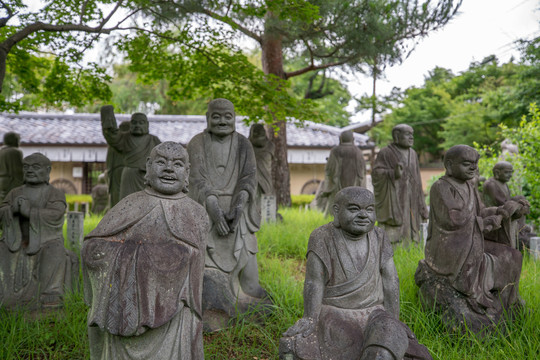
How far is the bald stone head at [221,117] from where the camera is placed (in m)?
4.64

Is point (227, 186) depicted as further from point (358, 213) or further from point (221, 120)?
point (358, 213)

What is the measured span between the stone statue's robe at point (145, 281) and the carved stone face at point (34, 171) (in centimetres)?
252

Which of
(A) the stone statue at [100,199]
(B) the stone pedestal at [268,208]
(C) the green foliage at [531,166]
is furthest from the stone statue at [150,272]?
(A) the stone statue at [100,199]

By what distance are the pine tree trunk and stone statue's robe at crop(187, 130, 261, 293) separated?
5585mm

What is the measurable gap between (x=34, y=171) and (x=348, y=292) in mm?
3546

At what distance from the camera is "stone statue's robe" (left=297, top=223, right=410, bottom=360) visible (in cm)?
285

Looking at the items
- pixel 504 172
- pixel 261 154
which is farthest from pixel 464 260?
pixel 261 154

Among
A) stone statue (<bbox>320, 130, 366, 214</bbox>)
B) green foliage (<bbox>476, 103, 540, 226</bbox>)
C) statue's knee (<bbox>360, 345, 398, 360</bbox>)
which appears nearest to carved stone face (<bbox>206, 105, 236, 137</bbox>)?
statue's knee (<bbox>360, 345, 398, 360</bbox>)

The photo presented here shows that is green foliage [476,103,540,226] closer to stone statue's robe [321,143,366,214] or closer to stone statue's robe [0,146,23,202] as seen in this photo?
stone statue's robe [321,143,366,214]

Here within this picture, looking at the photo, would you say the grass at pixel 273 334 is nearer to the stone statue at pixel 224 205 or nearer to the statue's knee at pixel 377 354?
the stone statue at pixel 224 205

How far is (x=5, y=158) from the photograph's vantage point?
7.88 metres

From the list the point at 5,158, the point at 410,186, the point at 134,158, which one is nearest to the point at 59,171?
the point at 5,158

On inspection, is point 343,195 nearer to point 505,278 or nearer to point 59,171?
point 505,278

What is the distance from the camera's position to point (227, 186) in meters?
4.78
